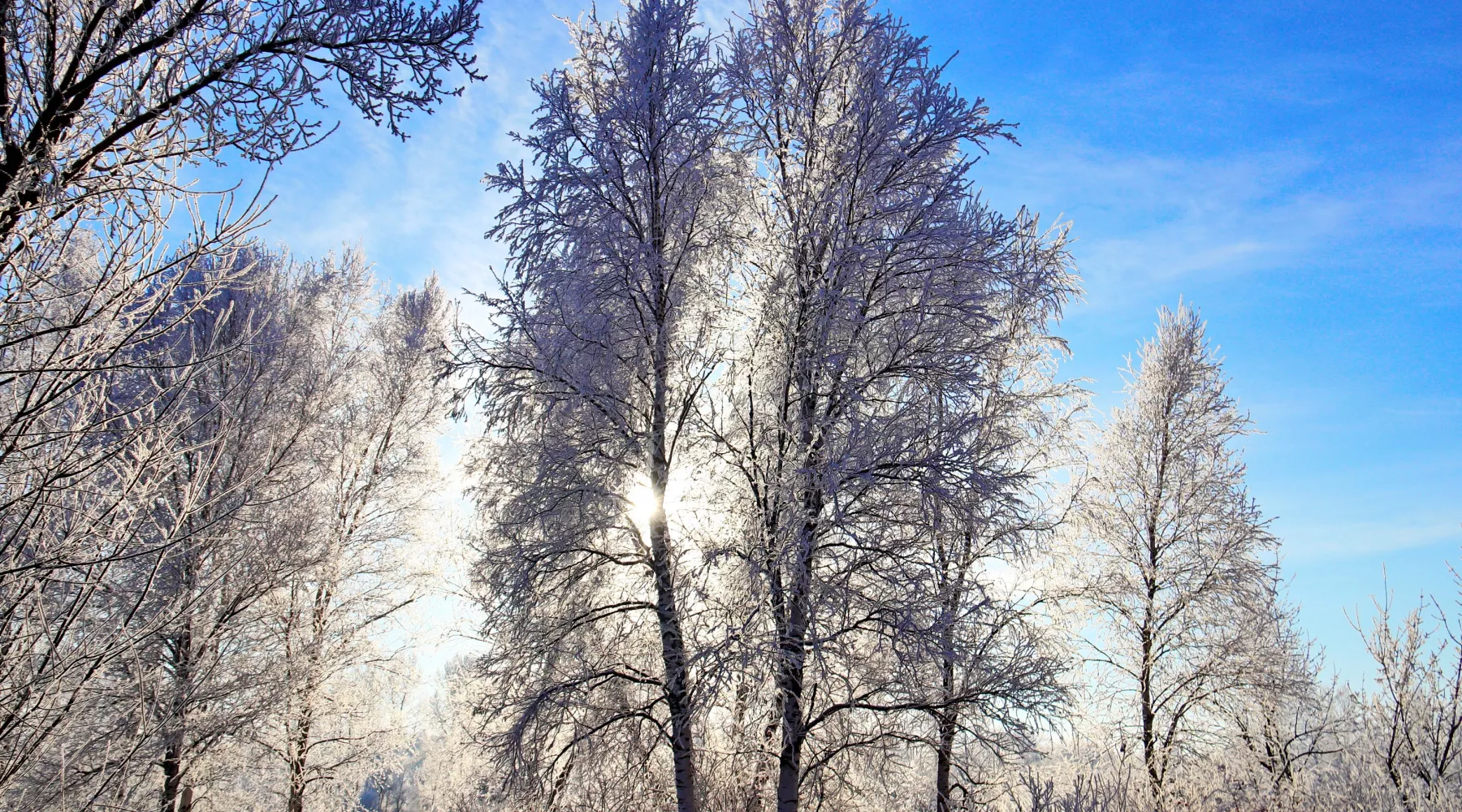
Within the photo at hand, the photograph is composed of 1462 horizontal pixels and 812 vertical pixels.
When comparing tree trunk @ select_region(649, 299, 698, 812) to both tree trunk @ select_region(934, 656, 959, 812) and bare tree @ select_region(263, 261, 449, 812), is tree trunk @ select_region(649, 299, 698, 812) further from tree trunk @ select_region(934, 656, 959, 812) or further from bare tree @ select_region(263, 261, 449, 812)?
bare tree @ select_region(263, 261, 449, 812)

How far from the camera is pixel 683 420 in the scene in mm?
7414

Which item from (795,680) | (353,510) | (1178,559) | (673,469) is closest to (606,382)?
(673,469)

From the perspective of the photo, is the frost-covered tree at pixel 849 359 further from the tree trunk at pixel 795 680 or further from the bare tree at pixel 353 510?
the bare tree at pixel 353 510

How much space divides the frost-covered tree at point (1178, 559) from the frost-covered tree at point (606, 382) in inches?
283

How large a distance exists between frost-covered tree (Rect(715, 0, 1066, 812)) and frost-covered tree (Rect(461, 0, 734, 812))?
692 mm

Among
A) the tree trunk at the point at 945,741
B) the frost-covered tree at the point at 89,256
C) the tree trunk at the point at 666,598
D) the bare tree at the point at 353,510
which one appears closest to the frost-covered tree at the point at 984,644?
the tree trunk at the point at 945,741

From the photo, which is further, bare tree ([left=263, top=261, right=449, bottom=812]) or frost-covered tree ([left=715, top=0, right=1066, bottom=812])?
bare tree ([left=263, top=261, right=449, bottom=812])

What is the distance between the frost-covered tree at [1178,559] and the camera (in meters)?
11.9

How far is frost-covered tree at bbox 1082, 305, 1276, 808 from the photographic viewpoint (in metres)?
11.9

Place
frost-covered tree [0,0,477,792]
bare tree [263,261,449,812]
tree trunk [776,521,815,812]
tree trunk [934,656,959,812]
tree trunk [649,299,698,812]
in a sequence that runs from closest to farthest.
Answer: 1. frost-covered tree [0,0,477,792]
2. tree trunk [776,521,815,812]
3. tree trunk [934,656,959,812]
4. tree trunk [649,299,698,812]
5. bare tree [263,261,449,812]

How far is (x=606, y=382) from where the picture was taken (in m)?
7.38

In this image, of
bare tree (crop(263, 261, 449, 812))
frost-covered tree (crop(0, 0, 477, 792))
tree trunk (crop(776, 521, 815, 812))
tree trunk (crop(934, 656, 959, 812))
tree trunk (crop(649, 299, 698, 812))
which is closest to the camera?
frost-covered tree (crop(0, 0, 477, 792))

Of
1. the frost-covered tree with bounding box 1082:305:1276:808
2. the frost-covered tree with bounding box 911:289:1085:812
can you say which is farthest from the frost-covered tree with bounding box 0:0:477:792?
the frost-covered tree with bounding box 1082:305:1276:808

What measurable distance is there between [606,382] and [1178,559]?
10260mm
